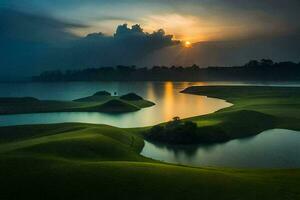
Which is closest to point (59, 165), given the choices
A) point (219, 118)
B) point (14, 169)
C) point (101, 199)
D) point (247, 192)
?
point (14, 169)

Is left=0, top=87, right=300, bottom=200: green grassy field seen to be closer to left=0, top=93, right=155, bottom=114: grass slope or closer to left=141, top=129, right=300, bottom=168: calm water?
left=141, top=129, right=300, bottom=168: calm water

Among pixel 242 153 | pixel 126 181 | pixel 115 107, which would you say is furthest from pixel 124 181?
pixel 115 107

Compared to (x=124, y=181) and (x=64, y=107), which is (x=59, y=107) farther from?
(x=124, y=181)

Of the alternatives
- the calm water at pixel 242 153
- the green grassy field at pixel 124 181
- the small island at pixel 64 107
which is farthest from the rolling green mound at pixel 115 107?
the green grassy field at pixel 124 181

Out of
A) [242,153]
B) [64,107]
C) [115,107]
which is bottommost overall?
[64,107]

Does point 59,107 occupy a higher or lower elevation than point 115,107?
lower

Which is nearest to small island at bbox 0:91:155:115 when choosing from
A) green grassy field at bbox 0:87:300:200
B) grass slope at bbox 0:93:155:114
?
grass slope at bbox 0:93:155:114

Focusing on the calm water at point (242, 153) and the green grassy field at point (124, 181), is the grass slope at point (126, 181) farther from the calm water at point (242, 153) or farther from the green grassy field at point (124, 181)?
the calm water at point (242, 153)

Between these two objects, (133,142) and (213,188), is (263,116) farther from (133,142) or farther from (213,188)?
(213,188)
